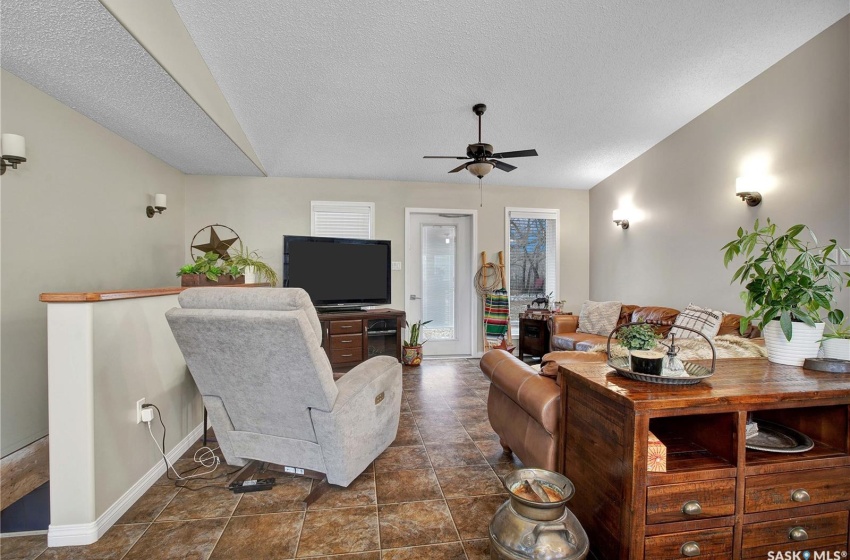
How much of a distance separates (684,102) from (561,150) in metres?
1.24

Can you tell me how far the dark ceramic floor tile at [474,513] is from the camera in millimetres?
1727

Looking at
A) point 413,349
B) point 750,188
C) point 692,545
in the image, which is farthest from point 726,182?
point 413,349

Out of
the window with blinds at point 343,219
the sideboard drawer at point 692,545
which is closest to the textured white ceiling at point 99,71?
the window with blinds at point 343,219

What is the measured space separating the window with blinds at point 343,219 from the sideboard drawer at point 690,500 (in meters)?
4.44

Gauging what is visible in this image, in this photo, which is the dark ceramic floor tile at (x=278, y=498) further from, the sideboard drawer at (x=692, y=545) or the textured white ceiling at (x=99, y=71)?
the textured white ceiling at (x=99, y=71)

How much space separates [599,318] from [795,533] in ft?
11.3

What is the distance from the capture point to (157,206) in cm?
374

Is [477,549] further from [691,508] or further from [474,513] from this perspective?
[691,508]

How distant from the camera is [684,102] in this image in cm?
358

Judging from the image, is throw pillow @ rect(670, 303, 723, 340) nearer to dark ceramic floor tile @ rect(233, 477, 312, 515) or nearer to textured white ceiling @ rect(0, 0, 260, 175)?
dark ceramic floor tile @ rect(233, 477, 312, 515)

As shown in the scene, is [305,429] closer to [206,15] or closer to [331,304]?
[206,15]

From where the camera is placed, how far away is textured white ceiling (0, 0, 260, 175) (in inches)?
70.6

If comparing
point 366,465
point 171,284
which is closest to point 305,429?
point 366,465

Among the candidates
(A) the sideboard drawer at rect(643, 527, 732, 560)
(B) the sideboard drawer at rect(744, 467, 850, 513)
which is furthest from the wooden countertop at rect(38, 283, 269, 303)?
(B) the sideboard drawer at rect(744, 467, 850, 513)
